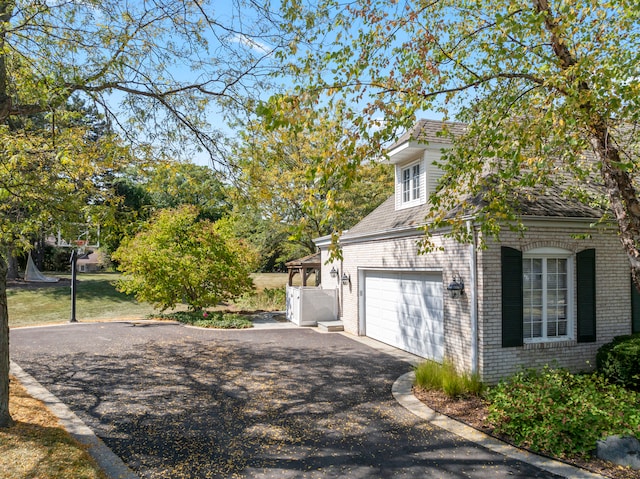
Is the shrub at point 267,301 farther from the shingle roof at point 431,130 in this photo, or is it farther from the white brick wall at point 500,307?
the white brick wall at point 500,307

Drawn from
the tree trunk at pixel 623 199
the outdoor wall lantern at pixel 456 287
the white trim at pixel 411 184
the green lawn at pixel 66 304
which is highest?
the white trim at pixel 411 184

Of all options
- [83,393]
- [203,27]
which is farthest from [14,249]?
[203,27]

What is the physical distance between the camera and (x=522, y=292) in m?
8.43

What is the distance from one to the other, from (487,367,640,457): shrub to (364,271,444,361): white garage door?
3224mm

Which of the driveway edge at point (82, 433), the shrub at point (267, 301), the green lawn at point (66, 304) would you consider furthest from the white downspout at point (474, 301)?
the green lawn at point (66, 304)

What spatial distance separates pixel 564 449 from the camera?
5.43m

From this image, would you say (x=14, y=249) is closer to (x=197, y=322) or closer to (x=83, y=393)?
(x=83, y=393)

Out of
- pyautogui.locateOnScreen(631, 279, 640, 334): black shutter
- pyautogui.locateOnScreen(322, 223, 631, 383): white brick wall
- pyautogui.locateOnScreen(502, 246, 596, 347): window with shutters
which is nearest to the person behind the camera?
pyautogui.locateOnScreen(322, 223, 631, 383): white brick wall

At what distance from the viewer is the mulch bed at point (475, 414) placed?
502 centimetres

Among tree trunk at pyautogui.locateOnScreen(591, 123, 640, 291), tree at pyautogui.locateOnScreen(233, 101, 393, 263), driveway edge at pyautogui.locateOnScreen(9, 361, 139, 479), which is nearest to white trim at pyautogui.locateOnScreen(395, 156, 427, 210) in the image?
tree at pyautogui.locateOnScreen(233, 101, 393, 263)

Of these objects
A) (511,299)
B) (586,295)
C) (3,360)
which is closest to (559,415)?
(511,299)

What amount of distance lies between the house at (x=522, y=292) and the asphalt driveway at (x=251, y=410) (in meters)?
1.73

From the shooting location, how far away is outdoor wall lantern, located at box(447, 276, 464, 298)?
28.3 feet

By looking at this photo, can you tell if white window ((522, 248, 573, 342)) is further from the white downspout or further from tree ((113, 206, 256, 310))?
tree ((113, 206, 256, 310))
